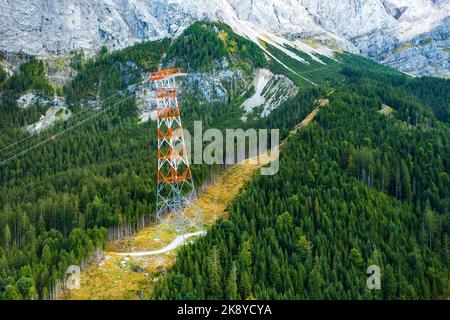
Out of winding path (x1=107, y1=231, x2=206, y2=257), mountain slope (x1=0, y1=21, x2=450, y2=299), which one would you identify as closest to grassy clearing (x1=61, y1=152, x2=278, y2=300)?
winding path (x1=107, y1=231, x2=206, y2=257)

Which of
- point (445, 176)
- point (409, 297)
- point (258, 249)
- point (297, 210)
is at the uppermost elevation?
point (445, 176)

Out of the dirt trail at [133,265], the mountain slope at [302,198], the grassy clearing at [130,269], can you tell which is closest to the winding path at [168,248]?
the dirt trail at [133,265]

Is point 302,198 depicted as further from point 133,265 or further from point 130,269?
point 130,269

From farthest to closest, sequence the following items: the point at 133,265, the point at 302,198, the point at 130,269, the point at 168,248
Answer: the point at 302,198 → the point at 168,248 → the point at 133,265 → the point at 130,269

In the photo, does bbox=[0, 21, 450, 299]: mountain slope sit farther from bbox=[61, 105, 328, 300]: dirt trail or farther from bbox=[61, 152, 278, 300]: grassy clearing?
bbox=[61, 105, 328, 300]: dirt trail

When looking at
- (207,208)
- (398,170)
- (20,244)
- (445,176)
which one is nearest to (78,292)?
(20,244)

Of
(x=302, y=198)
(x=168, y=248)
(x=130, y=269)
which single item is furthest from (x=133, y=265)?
(x=302, y=198)

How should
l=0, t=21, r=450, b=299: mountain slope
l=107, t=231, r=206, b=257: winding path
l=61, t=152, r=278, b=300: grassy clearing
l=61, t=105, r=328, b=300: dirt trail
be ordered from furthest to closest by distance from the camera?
l=107, t=231, r=206, b=257: winding path → l=0, t=21, r=450, b=299: mountain slope → l=61, t=105, r=328, b=300: dirt trail → l=61, t=152, r=278, b=300: grassy clearing
